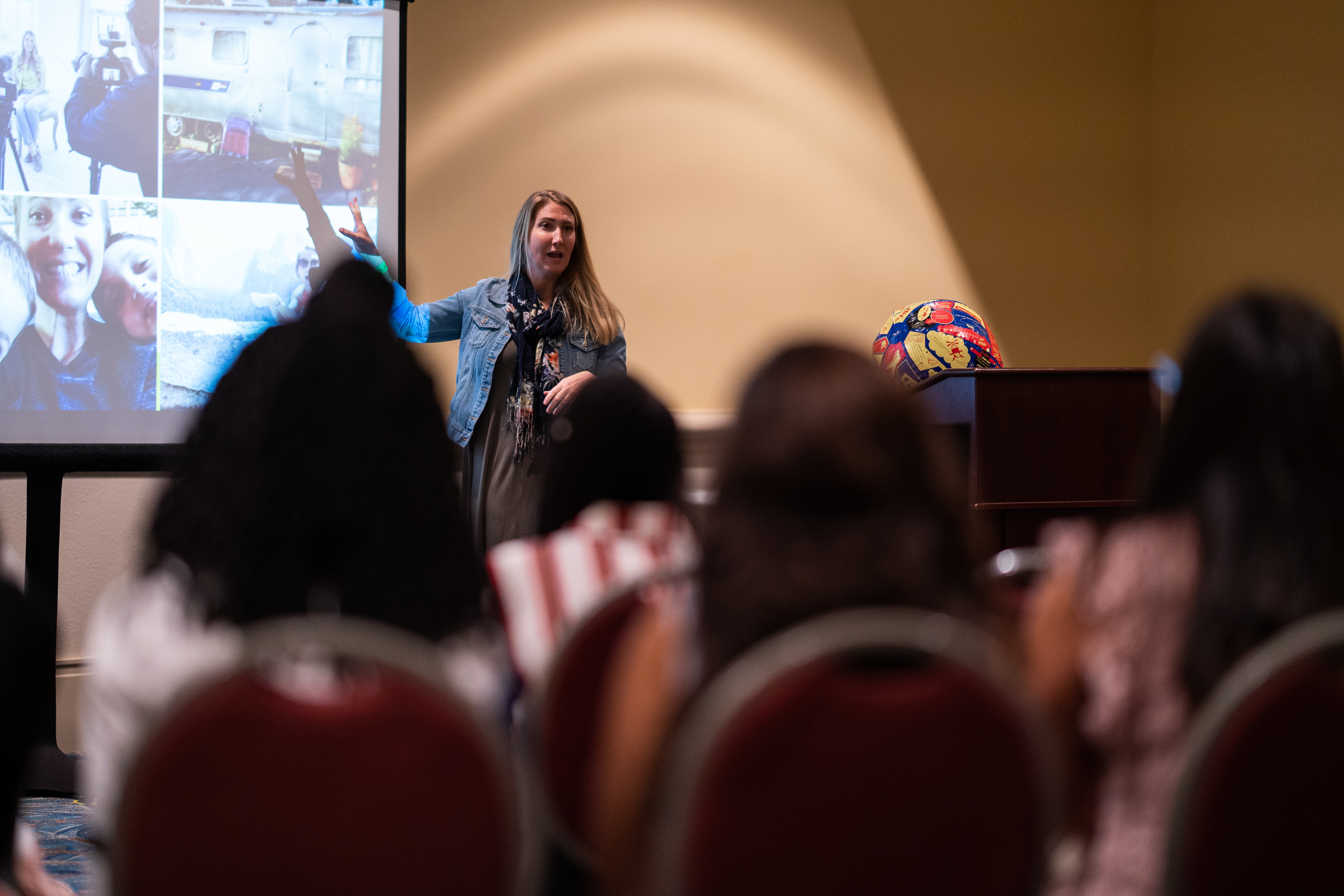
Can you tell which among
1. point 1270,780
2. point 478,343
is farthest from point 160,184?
point 1270,780

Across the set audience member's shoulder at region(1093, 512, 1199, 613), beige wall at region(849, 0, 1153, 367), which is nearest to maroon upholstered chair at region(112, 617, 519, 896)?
audience member's shoulder at region(1093, 512, 1199, 613)

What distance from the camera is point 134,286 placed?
11.2ft

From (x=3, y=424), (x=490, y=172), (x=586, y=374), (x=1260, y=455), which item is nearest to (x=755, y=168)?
(x=490, y=172)

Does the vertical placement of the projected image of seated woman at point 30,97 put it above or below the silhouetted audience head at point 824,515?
above

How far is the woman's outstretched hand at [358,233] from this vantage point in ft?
11.9

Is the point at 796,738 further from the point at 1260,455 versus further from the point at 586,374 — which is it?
the point at 586,374

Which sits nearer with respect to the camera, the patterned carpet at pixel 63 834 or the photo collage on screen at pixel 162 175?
the patterned carpet at pixel 63 834

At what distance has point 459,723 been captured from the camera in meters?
0.82

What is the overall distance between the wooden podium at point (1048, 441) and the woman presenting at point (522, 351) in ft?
3.96

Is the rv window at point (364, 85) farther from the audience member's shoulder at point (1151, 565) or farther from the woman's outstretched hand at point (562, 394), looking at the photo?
the audience member's shoulder at point (1151, 565)

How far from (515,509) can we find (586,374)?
0.47m

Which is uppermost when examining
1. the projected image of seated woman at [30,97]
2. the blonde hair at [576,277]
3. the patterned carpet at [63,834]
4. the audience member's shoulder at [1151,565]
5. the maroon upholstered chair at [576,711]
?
the projected image of seated woman at [30,97]

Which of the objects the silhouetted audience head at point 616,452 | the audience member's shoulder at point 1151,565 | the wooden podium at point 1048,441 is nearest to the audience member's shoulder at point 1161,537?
the audience member's shoulder at point 1151,565

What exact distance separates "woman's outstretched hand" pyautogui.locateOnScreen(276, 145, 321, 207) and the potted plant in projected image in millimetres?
104
